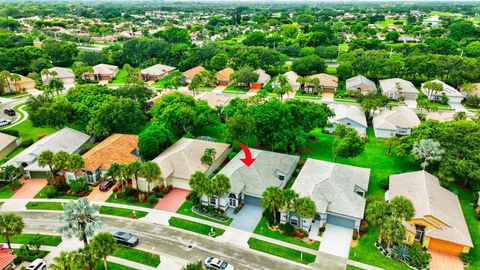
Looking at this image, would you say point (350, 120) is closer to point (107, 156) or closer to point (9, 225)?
point (107, 156)

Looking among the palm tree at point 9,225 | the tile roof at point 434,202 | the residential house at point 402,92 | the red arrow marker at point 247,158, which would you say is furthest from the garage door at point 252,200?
the residential house at point 402,92

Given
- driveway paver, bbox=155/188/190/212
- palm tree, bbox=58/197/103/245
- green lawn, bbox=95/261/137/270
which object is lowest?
driveway paver, bbox=155/188/190/212

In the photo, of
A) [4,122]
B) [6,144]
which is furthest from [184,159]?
[4,122]

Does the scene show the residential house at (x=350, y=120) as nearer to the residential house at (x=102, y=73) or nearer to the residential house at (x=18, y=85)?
the residential house at (x=102, y=73)

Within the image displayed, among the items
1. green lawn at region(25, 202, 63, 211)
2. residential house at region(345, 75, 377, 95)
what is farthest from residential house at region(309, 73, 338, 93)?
green lawn at region(25, 202, 63, 211)

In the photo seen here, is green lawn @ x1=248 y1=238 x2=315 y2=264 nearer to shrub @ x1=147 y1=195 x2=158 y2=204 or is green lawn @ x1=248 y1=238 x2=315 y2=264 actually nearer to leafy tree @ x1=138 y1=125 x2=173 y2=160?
shrub @ x1=147 y1=195 x2=158 y2=204

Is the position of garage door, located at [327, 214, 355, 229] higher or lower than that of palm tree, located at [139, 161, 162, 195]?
lower

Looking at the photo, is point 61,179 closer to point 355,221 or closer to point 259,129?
point 259,129

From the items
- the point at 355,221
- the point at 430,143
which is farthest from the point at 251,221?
the point at 430,143
